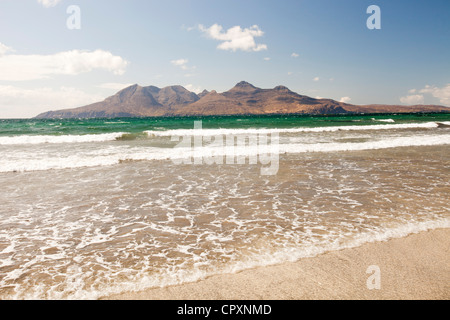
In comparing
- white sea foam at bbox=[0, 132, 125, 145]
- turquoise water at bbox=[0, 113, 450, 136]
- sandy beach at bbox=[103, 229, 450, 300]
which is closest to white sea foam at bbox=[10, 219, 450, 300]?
sandy beach at bbox=[103, 229, 450, 300]

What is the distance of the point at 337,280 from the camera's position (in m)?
3.47

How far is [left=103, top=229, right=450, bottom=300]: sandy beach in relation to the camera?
126 inches

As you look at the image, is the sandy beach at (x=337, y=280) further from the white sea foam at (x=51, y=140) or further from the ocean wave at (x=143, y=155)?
the white sea foam at (x=51, y=140)

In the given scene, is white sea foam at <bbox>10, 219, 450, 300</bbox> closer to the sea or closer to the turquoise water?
the sea

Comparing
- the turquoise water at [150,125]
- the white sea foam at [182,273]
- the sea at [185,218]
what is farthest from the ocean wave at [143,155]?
the turquoise water at [150,125]

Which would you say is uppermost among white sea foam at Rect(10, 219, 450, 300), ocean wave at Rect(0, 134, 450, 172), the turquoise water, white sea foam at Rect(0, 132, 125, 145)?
the turquoise water

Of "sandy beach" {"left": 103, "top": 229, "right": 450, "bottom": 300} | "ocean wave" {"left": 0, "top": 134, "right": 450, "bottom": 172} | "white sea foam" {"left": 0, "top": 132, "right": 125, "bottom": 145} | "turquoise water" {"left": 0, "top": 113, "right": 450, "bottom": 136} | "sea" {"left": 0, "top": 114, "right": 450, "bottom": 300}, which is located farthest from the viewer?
"turquoise water" {"left": 0, "top": 113, "right": 450, "bottom": 136}

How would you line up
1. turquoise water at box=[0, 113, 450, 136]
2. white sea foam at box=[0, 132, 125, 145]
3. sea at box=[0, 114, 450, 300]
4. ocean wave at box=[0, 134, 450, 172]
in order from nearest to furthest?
sea at box=[0, 114, 450, 300]
ocean wave at box=[0, 134, 450, 172]
white sea foam at box=[0, 132, 125, 145]
turquoise water at box=[0, 113, 450, 136]

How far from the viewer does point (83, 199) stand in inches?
287

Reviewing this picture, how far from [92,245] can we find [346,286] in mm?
4151

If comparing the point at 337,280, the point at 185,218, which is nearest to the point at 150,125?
the point at 185,218

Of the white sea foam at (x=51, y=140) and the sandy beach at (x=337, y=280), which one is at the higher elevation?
the white sea foam at (x=51, y=140)

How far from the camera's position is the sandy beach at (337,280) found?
321cm
